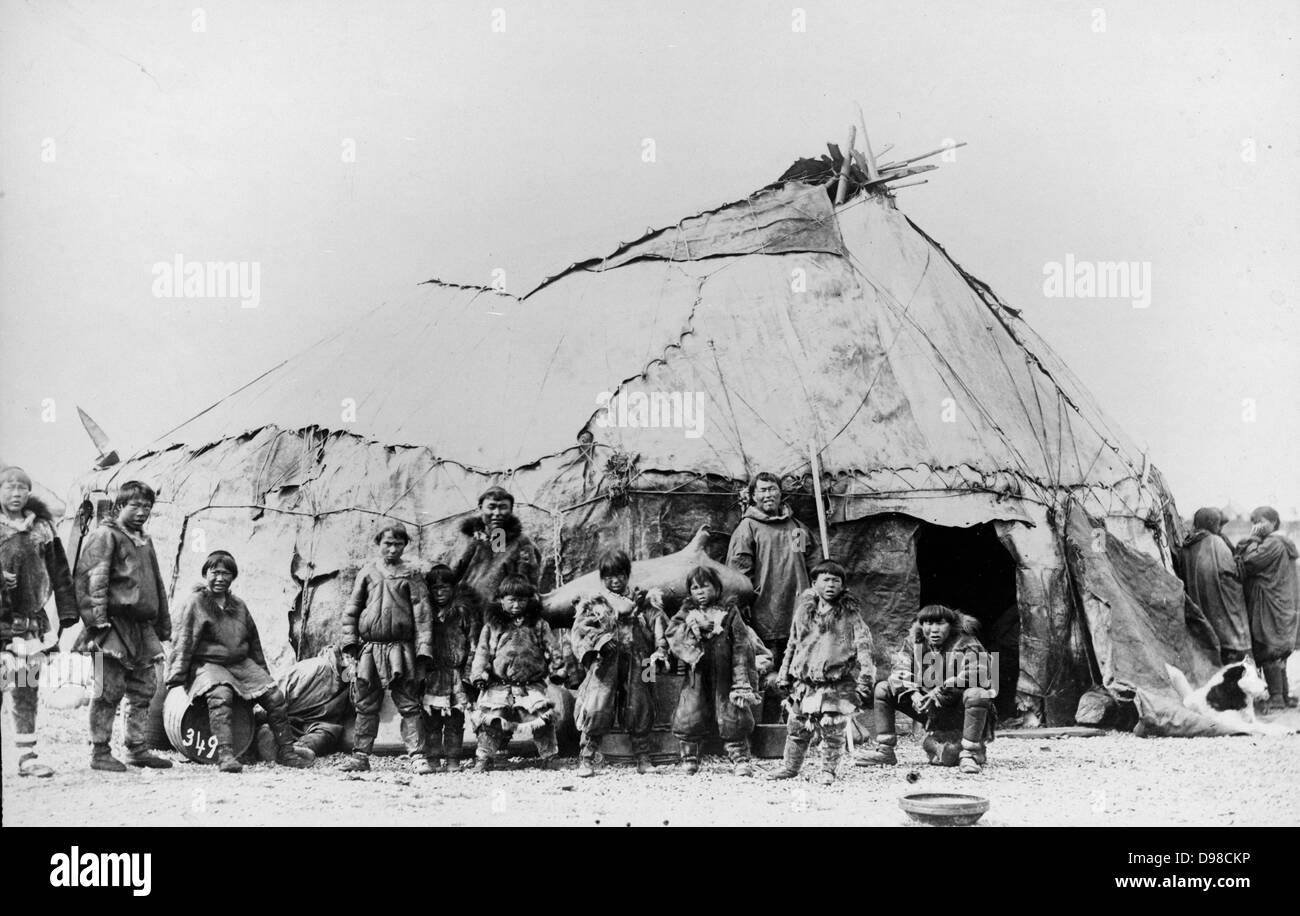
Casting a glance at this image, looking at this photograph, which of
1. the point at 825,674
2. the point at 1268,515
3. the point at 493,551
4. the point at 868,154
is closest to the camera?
the point at 825,674

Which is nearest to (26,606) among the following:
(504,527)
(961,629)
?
(504,527)

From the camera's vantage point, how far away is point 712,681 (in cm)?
927

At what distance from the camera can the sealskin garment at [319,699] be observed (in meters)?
9.45

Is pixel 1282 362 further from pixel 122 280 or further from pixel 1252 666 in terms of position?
pixel 122 280

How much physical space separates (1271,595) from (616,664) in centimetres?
471

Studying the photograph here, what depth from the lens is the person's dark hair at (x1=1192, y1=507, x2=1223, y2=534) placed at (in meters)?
10.3

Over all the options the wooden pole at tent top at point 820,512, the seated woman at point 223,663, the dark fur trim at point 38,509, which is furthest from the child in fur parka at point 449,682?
the dark fur trim at point 38,509

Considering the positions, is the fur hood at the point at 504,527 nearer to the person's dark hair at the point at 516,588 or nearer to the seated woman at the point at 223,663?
the person's dark hair at the point at 516,588

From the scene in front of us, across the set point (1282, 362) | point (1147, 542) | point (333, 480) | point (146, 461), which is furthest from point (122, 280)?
point (1282, 362)

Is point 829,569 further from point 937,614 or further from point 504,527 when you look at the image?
point 504,527

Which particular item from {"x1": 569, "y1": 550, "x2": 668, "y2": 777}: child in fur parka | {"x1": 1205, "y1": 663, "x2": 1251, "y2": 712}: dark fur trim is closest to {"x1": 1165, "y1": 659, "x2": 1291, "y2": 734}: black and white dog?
{"x1": 1205, "y1": 663, "x2": 1251, "y2": 712}: dark fur trim

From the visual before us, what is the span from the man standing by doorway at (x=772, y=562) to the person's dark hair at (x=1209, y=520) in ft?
9.69

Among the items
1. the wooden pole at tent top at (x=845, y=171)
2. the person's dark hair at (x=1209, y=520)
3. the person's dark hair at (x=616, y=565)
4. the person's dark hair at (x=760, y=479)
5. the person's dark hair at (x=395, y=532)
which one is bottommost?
the person's dark hair at (x=616, y=565)
